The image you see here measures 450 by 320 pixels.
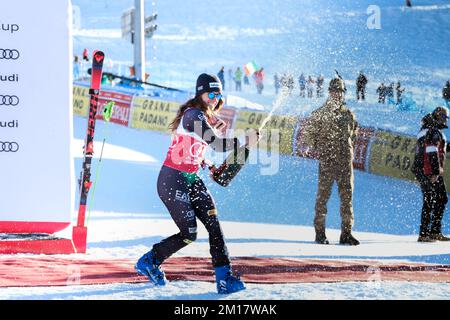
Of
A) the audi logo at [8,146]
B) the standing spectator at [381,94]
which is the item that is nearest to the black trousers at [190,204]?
the audi logo at [8,146]

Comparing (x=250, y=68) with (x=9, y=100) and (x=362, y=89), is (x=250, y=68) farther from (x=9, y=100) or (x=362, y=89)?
(x=9, y=100)

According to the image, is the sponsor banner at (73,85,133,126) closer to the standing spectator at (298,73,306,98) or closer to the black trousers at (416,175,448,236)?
the standing spectator at (298,73,306,98)

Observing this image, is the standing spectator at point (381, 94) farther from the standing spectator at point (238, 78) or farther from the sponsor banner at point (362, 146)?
the sponsor banner at point (362, 146)

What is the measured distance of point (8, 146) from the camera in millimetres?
6391

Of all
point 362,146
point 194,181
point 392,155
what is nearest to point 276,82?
point 362,146

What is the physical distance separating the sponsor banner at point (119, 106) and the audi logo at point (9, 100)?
11344 mm

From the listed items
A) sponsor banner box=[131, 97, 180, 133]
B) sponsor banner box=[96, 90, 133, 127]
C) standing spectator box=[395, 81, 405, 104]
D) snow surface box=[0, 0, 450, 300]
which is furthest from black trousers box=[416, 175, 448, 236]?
standing spectator box=[395, 81, 405, 104]

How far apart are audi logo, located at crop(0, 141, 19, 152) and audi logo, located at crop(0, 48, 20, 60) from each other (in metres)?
0.65

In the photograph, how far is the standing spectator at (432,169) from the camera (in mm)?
7414

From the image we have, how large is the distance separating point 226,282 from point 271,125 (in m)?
8.84

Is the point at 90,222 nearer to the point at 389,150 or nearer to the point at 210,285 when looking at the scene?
the point at 210,285

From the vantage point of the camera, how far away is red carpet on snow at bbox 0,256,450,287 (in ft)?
17.9

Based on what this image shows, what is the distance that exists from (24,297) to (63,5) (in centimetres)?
245

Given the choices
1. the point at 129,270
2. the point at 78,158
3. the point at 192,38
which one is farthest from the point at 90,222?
the point at 192,38
